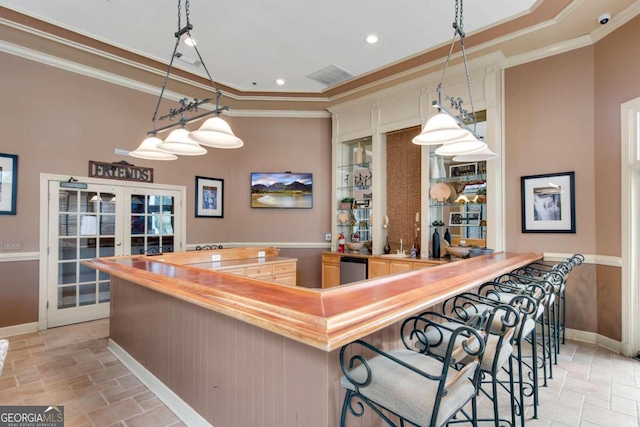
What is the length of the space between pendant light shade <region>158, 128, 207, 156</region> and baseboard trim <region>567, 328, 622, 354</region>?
4583 mm

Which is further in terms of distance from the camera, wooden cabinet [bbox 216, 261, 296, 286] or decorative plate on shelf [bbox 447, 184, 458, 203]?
decorative plate on shelf [bbox 447, 184, 458, 203]

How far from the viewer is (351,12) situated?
10.9 feet

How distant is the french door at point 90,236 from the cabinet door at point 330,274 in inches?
105

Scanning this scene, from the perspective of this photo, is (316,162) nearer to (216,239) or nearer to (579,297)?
(216,239)

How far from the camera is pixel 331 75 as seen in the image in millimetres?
4773

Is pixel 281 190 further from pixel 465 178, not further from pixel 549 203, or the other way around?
pixel 549 203

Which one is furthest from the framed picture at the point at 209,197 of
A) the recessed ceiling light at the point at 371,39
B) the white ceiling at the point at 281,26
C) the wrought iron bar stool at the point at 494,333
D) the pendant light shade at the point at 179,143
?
the wrought iron bar stool at the point at 494,333

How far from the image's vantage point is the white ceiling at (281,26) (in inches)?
126

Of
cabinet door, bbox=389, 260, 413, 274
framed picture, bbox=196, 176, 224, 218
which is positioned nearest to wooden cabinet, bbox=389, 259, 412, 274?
cabinet door, bbox=389, 260, 413, 274

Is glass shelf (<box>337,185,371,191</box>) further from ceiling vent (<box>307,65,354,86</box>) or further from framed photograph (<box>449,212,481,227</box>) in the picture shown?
ceiling vent (<box>307,65,354,86</box>)

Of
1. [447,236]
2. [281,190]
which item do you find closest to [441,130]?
[447,236]

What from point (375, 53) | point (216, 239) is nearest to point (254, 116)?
point (216, 239)

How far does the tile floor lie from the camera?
7.34ft

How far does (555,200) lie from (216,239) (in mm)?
5150
